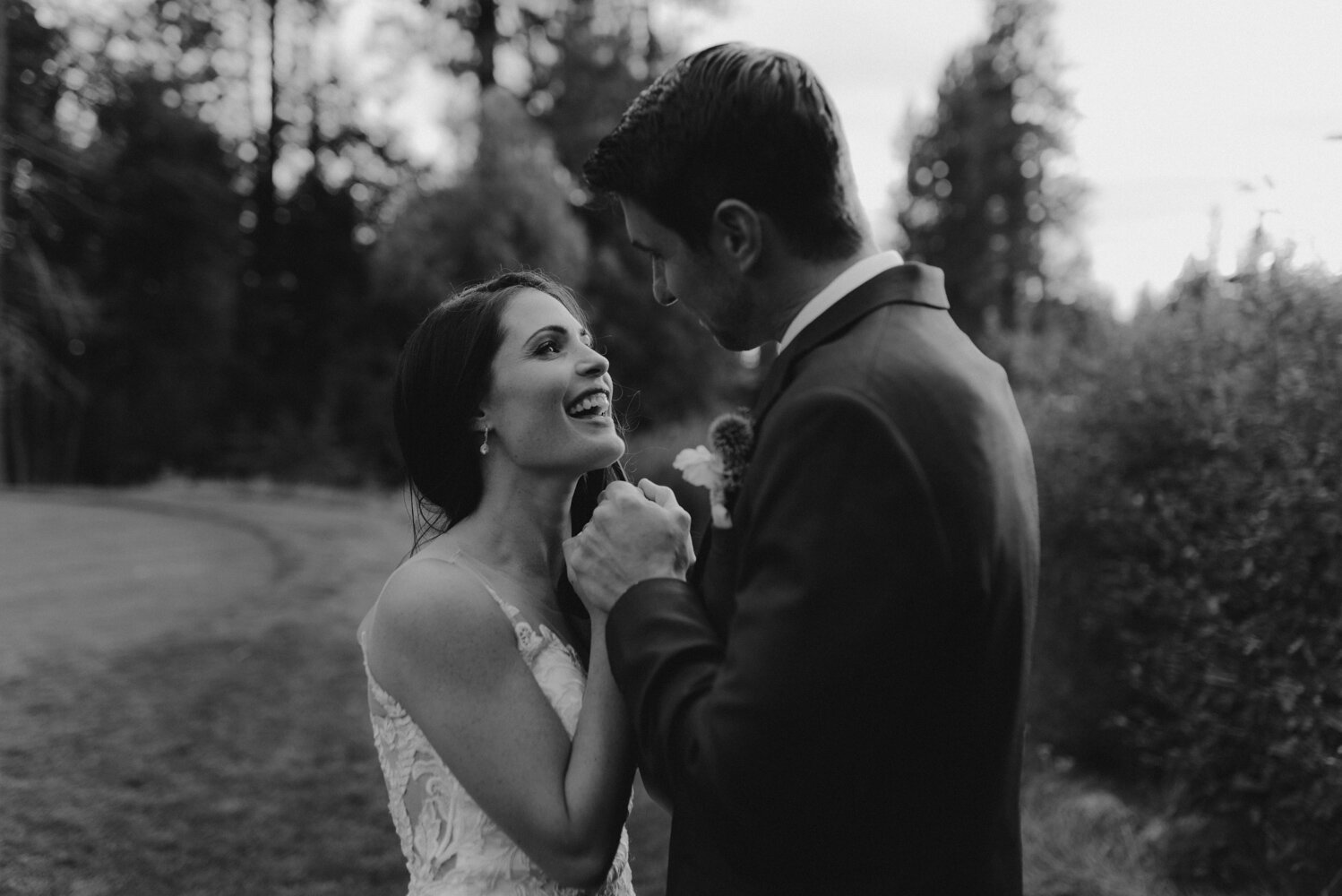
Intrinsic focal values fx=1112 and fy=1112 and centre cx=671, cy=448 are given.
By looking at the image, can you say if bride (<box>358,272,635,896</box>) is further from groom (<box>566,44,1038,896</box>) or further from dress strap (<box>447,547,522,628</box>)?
groom (<box>566,44,1038,896</box>)

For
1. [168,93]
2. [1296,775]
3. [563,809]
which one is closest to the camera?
[563,809]

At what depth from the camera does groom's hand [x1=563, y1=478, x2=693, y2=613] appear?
1864mm

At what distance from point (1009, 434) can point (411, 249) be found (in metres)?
24.8

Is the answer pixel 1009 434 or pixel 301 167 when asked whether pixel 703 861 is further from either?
pixel 301 167

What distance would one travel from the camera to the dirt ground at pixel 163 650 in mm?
5516

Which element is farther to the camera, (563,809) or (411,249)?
(411,249)

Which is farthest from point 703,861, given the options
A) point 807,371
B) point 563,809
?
point 807,371

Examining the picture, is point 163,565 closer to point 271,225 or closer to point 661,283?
point 661,283

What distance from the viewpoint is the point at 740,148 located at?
65.5 inches

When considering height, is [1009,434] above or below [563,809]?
above

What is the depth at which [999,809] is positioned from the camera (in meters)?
1.78

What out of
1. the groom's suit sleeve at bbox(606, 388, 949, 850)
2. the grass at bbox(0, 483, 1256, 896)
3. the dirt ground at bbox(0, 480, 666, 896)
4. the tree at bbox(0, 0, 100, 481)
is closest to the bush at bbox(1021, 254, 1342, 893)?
the grass at bbox(0, 483, 1256, 896)

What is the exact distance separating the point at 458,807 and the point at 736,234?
4.72 ft

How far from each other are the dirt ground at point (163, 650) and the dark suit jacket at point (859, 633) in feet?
13.2
